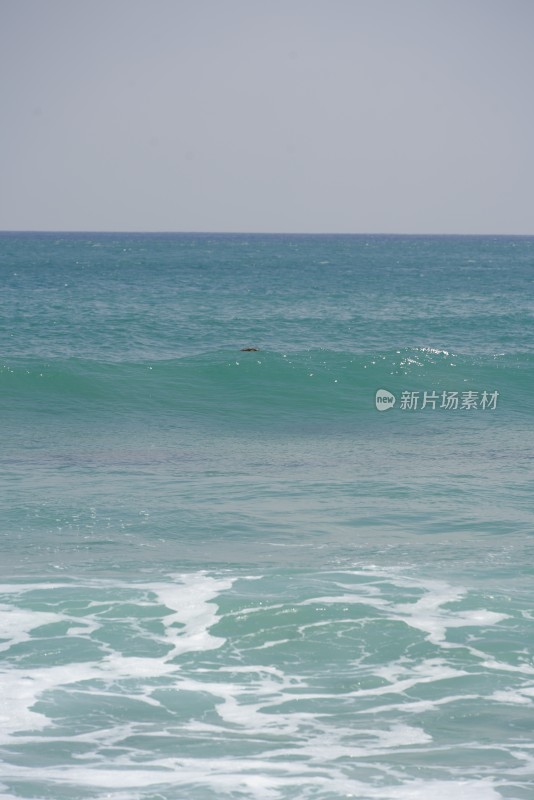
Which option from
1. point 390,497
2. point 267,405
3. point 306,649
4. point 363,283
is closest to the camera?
point 306,649

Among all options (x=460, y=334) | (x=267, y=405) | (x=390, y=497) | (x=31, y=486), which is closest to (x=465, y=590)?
(x=390, y=497)

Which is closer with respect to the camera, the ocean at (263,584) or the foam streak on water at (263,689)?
the foam streak on water at (263,689)

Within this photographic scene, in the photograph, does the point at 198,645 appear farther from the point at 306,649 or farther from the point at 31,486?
the point at 31,486

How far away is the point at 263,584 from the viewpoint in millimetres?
12930

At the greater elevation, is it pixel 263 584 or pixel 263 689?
pixel 263 584

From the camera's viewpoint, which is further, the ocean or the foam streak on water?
the ocean

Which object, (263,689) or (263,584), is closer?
(263,689)

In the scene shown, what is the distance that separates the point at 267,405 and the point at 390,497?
11.7 meters

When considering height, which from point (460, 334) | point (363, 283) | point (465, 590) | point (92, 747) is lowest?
point (92, 747)

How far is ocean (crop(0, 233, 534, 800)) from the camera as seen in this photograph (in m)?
8.80

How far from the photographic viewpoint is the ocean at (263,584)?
8.80 m

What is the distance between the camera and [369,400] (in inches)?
Answer: 1153

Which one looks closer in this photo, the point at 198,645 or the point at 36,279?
the point at 198,645

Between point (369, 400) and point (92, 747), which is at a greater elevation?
point (369, 400)
